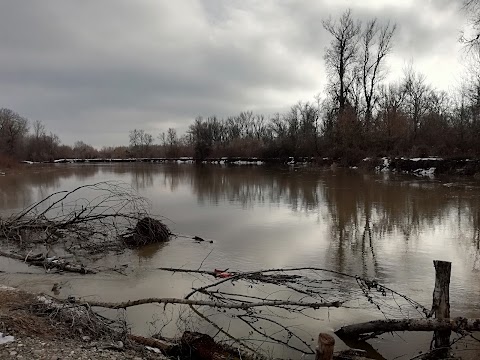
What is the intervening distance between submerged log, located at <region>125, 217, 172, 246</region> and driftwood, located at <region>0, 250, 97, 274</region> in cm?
228

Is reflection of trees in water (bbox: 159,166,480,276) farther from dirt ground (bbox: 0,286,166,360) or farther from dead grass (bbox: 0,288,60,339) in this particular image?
dead grass (bbox: 0,288,60,339)

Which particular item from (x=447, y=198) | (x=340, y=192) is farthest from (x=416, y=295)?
(x=340, y=192)

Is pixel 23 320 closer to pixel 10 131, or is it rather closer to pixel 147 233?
pixel 147 233

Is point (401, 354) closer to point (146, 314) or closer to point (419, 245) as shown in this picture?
point (146, 314)

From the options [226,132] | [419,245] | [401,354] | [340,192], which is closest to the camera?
[401,354]

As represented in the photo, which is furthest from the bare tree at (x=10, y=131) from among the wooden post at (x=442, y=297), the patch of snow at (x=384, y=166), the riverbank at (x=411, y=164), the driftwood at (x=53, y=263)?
the wooden post at (x=442, y=297)

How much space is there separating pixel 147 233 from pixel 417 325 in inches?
322

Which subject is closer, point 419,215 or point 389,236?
point 389,236

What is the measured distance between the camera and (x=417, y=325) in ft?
14.6

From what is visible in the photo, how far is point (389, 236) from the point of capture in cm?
1116

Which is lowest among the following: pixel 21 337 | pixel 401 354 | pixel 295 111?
pixel 401 354

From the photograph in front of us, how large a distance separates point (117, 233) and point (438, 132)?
104ft

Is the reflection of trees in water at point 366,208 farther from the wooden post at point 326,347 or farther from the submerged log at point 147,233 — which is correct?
the submerged log at point 147,233

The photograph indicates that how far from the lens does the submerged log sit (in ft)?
36.0
